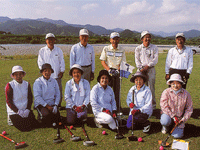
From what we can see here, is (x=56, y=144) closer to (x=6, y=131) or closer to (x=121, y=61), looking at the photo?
(x=6, y=131)

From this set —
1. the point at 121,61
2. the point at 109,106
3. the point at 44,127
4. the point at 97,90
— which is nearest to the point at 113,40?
the point at 121,61

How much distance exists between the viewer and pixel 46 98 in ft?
16.3

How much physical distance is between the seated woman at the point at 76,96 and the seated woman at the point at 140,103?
1.21m

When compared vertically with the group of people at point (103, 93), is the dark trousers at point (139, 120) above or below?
below

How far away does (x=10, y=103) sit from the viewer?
449 centimetres

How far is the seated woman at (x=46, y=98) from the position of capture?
4723 mm

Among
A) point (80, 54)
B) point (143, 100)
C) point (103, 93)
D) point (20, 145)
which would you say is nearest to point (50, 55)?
point (80, 54)

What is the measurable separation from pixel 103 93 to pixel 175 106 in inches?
71.0

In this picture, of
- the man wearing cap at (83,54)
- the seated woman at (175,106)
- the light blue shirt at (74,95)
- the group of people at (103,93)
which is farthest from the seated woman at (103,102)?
the seated woman at (175,106)

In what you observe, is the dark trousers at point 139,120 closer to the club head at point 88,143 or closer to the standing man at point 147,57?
the club head at point 88,143

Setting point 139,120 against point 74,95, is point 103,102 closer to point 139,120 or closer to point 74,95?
point 74,95

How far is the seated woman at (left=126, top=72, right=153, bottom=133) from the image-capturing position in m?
4.46

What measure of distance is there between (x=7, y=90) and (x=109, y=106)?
8.61 feet

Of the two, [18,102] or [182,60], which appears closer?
[18,102]
